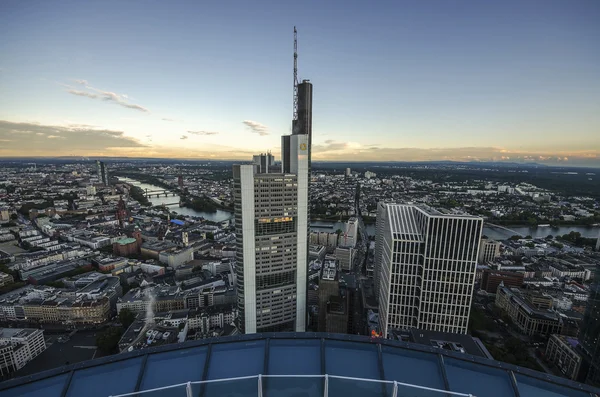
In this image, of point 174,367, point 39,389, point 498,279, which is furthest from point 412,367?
point 498,279

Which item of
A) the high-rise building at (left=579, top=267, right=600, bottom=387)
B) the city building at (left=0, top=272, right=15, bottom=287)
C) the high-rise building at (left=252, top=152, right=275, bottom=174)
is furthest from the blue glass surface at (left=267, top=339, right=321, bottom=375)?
the city building at (left=0, top=272, right=15, bottom=287)

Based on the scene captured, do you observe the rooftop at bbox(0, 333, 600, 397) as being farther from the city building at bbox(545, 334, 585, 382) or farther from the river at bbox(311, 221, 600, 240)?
the river at bbox(311, 221, 600, 240)

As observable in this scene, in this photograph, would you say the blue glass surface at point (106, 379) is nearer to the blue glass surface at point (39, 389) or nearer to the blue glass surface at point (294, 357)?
the blue glass surface at point (39, 389)

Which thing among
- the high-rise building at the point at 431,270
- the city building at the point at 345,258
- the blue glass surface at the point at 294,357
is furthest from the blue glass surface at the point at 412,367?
the city building at the point at 345,258

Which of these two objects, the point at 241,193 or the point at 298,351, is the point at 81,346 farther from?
the point at 298,351

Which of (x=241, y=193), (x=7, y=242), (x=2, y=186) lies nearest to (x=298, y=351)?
(x=241, y=193)

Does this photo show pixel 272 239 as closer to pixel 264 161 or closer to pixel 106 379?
pixel 264 161
